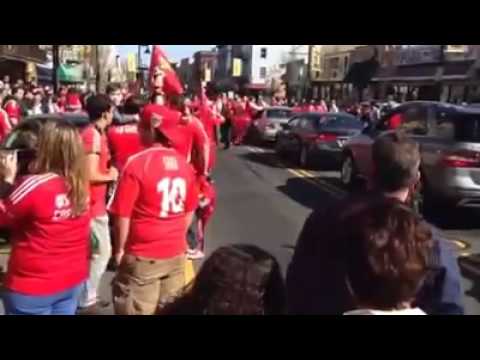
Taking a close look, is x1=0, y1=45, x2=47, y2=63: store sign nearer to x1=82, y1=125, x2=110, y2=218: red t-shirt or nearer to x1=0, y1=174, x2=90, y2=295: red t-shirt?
x1=82, y1=125, x2=110, y2=218: red t-shirt

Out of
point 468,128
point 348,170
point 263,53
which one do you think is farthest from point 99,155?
point 263,53

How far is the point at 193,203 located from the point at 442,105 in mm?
7675

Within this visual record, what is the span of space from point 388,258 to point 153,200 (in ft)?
7.12

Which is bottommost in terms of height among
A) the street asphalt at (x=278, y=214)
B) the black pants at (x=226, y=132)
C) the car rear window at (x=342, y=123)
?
the black pants at (x=226, y=132)

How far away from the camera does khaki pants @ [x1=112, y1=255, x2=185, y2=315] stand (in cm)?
400

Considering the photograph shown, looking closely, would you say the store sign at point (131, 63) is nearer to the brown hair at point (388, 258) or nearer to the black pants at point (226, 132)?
the black pants at point (226, 132)

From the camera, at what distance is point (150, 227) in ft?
13.5

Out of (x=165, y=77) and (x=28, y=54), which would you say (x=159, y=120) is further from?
(x=28, y=54)

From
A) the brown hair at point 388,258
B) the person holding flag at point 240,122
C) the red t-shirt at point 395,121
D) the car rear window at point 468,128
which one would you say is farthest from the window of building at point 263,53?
the brown hair at point 388,258

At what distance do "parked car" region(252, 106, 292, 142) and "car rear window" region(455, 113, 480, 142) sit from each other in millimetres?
13844

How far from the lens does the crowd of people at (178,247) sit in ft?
7.01

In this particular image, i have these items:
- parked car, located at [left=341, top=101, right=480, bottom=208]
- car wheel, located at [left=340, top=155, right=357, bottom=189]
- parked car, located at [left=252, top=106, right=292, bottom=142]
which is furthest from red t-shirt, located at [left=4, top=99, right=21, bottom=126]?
parked car, located at [left=252, top=106, right=292, bottom=142]

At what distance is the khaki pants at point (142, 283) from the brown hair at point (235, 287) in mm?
1854
